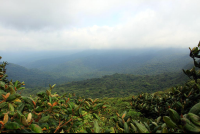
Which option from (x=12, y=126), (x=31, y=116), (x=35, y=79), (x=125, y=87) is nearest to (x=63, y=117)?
(x=31, y=116)

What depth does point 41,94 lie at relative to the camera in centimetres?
154

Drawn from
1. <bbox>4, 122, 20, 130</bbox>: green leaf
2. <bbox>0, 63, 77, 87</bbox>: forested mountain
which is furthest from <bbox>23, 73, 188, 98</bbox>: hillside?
<bbox>4, 122, 20, 130</bbox>: green leaf

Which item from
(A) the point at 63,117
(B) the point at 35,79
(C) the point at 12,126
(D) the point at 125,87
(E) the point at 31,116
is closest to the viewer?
(C) the point at 12,126

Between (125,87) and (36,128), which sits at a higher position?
(36,128)

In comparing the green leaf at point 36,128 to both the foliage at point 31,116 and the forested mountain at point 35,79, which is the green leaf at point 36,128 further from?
the forested mountain at point 35,79

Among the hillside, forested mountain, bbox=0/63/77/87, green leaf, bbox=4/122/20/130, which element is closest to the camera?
green leaf, bbox=4/122/20/130

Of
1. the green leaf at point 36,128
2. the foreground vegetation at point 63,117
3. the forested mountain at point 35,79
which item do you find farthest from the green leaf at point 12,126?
the forested mountain at point 35,79

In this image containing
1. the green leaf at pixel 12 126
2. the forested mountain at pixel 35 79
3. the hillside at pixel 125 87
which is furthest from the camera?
the forested mountain at pixel 35 79

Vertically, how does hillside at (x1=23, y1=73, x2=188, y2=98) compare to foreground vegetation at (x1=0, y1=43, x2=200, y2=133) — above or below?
below

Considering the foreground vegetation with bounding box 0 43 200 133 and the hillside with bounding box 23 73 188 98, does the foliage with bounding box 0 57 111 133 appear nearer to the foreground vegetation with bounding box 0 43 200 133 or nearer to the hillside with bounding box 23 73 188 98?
the foreground vegetation with bounding box 0 43 200 133

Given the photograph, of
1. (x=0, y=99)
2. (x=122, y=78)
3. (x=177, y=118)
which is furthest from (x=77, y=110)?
(x=122, y=78)

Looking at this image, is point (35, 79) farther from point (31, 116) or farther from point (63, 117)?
point (31, 116)

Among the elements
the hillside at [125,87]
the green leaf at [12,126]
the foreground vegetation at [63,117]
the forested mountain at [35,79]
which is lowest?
the forested mountain at [35,79]

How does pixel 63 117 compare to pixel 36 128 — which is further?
pixel 63 117
